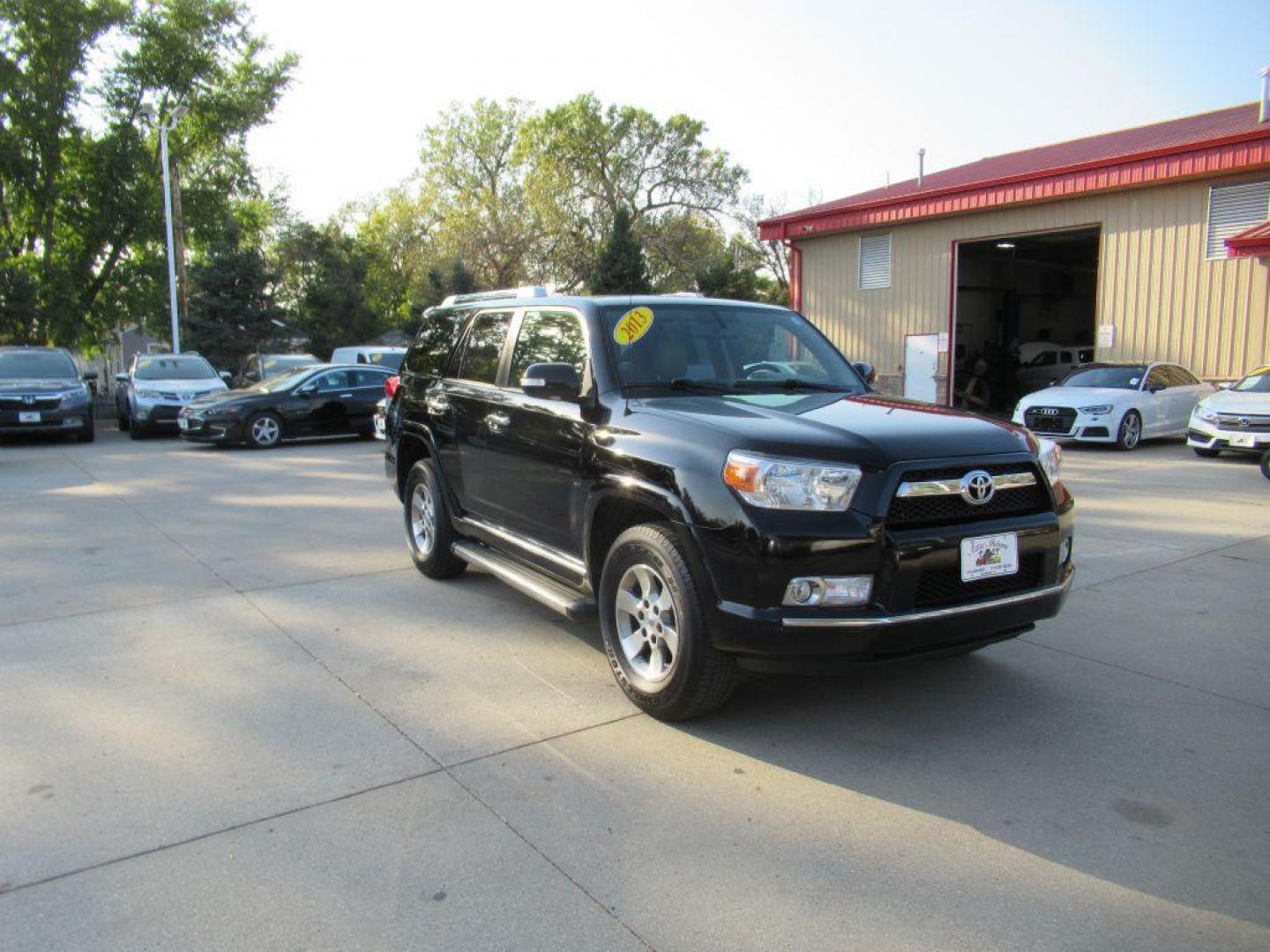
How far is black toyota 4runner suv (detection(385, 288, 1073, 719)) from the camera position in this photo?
Answer: 11.6ft

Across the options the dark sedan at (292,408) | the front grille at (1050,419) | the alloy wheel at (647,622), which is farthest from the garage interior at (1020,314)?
the alloy wheel at (647,622)

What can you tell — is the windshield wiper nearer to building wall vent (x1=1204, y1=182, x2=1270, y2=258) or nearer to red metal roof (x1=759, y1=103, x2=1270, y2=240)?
building wall vent (x1=1204, y1=182, x2=1270, y2=258)

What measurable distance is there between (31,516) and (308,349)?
31.2 m

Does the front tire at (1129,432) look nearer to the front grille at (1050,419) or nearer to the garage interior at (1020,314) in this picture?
the front grille at (1050,419)

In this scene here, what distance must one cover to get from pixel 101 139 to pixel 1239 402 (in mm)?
30784

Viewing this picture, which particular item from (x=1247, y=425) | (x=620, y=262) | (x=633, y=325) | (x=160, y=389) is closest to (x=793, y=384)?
(x=633, y=325)

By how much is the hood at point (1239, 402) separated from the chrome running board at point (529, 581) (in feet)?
37.2

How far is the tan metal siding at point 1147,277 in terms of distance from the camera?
1633cm

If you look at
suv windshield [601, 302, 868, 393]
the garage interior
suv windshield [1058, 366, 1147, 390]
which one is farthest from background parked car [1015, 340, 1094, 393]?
suv windshield [601, 302, 868, 393]

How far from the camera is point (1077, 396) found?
15258mm

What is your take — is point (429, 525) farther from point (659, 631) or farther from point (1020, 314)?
point (1020, 314)

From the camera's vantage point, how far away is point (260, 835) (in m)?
3.14

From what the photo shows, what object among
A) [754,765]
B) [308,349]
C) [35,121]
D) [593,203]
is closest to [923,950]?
[754,765]

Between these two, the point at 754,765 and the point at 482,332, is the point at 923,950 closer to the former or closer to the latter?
the point at 754,765
